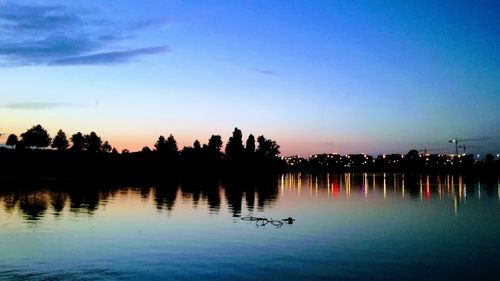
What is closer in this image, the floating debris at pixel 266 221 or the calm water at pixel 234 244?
the calm water at pixel 234 244

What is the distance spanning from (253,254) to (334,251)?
22.8ft

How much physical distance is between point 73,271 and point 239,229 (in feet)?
76.4

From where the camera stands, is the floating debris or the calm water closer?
the calm water

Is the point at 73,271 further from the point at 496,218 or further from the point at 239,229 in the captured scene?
the point at 496,218

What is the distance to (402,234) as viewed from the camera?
163 feet

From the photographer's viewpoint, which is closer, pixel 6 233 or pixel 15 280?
pixel 15 280

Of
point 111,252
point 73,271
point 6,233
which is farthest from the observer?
point 6,233

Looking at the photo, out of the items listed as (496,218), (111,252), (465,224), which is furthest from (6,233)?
(496,218)

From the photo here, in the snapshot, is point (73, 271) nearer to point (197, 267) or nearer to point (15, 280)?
point (15, 280)

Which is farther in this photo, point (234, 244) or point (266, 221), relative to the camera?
point (266, 221)

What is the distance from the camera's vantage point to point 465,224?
60312 mm

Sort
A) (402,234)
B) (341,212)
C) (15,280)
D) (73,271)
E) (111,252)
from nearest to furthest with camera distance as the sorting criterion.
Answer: (15,280) < (73,271) < (111,252) < (402,234) < (341,212)

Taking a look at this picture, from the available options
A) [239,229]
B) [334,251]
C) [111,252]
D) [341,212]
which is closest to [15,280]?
[111,252]

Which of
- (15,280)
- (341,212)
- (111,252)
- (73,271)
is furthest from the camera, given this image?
(341,212)
